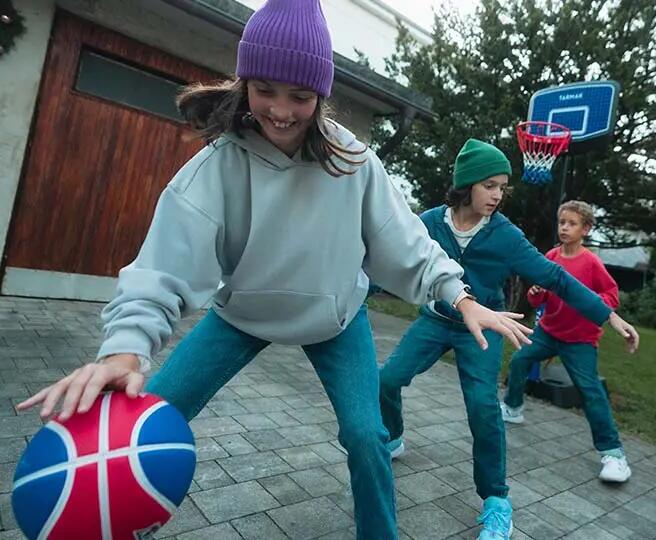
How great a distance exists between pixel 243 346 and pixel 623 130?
48.5 feet

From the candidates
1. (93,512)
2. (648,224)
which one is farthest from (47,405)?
(648,224)

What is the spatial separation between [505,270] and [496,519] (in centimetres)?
126

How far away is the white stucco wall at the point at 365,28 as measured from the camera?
1961 cm

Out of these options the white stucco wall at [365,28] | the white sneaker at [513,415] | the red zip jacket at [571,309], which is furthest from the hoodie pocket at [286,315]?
the white stucco wall at [365,28]

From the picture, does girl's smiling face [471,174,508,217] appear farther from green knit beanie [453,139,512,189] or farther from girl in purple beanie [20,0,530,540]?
girl in purple beanie [20,0,530,540]

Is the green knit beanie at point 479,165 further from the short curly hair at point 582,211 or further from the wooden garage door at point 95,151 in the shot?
the wooden garage door at point 95,151

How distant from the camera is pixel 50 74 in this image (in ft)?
19.8

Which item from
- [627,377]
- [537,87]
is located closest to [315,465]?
[627,377]

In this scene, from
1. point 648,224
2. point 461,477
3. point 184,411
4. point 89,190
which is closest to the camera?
point 184,411

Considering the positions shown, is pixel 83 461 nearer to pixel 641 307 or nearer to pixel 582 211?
pixel 582 211

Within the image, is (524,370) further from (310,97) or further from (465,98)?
(465,98)

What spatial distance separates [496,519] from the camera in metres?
2.66

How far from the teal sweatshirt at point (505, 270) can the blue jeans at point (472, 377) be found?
0.14m

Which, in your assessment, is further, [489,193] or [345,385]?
[489,193]
